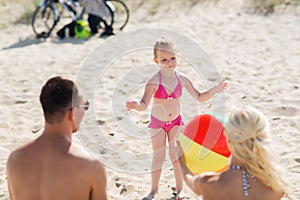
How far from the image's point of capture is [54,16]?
396 inches

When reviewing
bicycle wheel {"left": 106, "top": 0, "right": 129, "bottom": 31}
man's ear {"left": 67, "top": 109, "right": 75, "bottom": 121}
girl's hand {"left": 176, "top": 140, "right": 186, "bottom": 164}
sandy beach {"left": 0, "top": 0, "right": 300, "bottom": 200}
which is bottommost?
bicycle wheel {"left": 106, "top": 0, "right": 129, "bottom": 31}

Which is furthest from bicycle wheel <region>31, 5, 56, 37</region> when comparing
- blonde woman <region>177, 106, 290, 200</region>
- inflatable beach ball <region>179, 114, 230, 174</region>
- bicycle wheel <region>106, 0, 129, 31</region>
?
blonde woman <region>177, 106, 290, 200</region>

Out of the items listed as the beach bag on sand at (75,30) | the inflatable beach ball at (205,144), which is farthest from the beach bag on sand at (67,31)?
the inflatable beach ball at (205,144)

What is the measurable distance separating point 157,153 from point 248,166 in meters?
1.59

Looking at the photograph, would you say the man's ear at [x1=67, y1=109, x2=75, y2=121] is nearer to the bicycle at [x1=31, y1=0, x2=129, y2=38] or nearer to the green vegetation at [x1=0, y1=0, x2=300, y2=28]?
the bicycle at [x1=31, y1=0, x2=129, y2=38]

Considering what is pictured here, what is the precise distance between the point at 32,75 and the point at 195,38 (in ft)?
9.27

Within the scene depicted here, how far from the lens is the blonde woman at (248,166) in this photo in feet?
9.37

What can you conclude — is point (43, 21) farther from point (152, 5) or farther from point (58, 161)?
point (58, 161)

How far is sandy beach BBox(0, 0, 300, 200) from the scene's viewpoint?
532 centimetres

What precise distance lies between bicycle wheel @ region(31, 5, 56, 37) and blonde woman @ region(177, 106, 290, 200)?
7.38 meters

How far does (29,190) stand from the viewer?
3.03 metres

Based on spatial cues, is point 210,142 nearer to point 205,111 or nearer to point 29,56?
point 205,111

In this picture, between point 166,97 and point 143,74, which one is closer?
point 166,97

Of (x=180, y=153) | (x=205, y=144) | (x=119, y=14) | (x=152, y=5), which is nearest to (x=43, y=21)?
(x=119, y=14)
